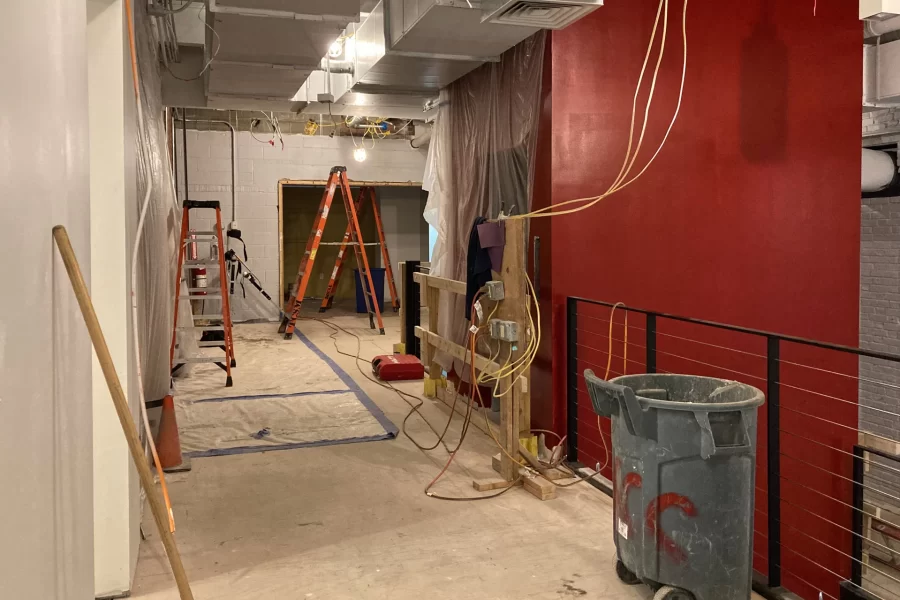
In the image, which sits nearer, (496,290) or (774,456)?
(774,456)

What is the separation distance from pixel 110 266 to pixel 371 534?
52.9 inches

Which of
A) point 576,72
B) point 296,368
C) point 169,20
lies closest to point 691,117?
point 576,72

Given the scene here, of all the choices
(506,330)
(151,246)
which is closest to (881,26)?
(506,330)

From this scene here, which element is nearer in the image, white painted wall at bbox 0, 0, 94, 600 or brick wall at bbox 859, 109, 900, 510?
white painted wall at bbox 0, 0, 94, 600

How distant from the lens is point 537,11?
3.02 metres

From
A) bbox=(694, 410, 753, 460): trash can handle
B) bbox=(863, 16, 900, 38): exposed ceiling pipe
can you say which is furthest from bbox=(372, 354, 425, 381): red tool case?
bbox=(863, 16, 900, 38): exposed ceiling pipe

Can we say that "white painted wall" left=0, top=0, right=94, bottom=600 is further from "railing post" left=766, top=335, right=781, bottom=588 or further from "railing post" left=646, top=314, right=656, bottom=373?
"railing post" left=646, top=314, right=656, bottom=373

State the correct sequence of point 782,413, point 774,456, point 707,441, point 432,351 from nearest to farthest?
point 707,441
point 774,456
point 782,413
point 432,351

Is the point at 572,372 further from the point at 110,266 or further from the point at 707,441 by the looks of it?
the point at 110,266

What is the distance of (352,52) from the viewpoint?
16.8ft

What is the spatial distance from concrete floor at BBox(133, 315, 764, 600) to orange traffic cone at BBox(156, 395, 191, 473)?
0.09 meters

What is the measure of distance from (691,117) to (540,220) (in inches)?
38.5

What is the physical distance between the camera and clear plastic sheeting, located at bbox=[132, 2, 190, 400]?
3.03 meters

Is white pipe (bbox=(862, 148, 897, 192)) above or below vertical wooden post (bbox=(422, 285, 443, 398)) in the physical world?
above
